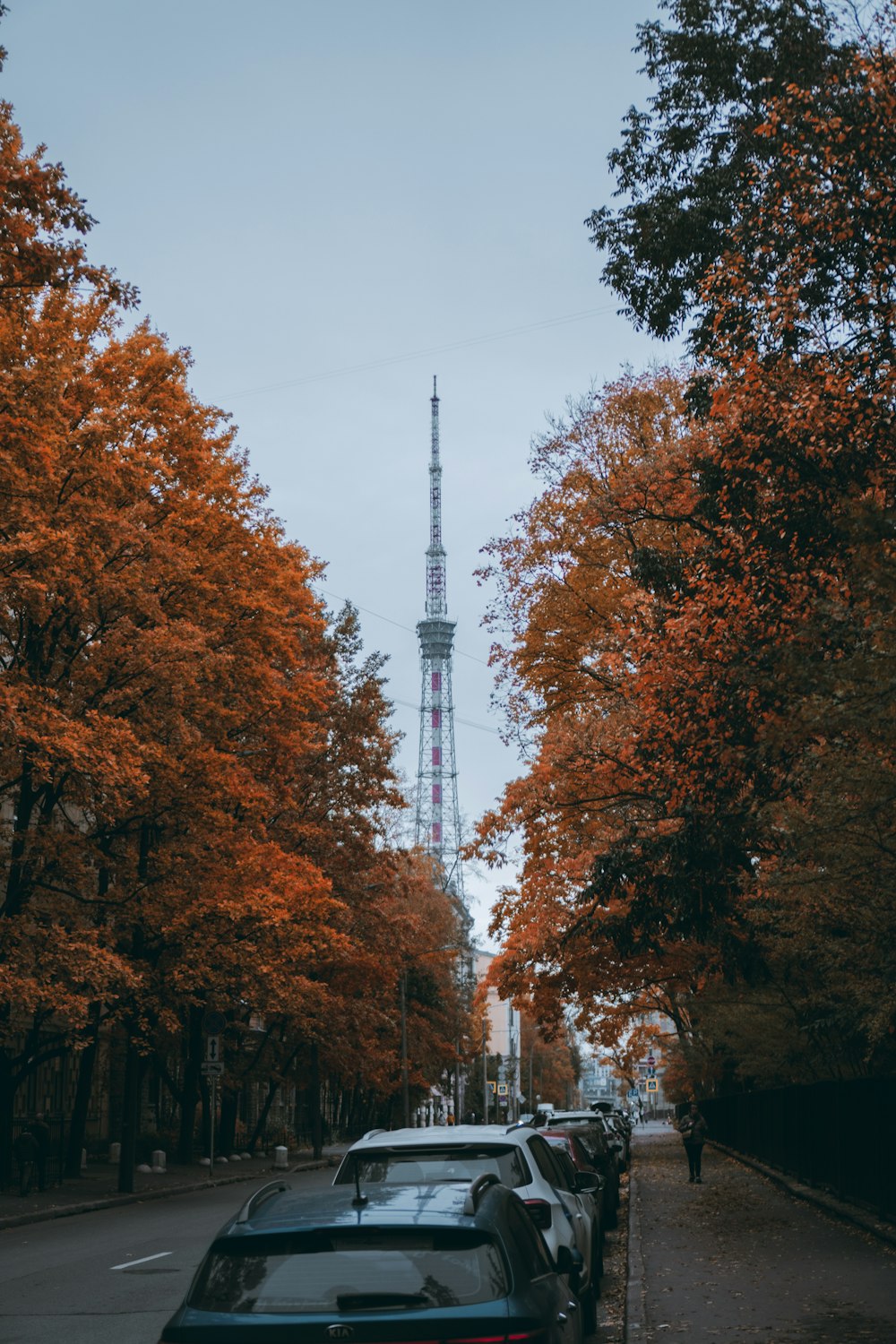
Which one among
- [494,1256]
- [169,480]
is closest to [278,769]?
[169,480]

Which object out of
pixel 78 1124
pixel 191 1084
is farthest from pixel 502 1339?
pixel 191 1084

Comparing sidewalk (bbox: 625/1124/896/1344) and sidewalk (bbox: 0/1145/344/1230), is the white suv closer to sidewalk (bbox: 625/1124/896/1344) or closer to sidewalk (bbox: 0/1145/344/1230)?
sidewalk (bbox: 625/1124/896/1344)

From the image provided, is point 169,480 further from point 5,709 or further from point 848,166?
point 848,166

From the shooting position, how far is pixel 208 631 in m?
27.8

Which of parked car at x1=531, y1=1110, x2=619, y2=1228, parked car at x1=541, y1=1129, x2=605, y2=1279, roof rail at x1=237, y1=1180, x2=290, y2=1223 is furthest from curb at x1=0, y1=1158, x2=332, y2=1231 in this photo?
roof rail at x1=237, y1=1180, x2=290, y2=1223

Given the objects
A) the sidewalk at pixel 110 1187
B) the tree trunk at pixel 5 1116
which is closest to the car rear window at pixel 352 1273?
the sidewalk at pixel 110 1187

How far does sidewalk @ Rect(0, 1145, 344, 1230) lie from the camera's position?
2323cm

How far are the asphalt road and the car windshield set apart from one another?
387mm

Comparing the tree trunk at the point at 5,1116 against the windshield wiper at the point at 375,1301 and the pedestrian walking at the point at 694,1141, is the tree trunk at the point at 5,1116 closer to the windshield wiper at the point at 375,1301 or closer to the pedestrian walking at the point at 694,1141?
the pedestrian walking at the point at 694,1141

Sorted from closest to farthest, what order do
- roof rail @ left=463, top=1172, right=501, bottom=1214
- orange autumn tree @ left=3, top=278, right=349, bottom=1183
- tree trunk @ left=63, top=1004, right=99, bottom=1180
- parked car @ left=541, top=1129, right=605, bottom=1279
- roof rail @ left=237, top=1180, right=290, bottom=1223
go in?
roof rail @ left=463, top=1172, right=501, bottom=1214 < roof rail @ left=237, top=1180, right=290, bottom=1223 < parked car @ left=541, top=1129, right=605, bottom=1279 < orange autumn tree @ left=3, top=278, right=349, bottom=1183 < tree trunk @ left=63, top=1004, right=99, bottom=1180

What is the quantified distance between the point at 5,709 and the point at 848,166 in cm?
1229

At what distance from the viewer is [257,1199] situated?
5492 mm

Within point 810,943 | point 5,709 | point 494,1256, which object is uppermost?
point 5,709

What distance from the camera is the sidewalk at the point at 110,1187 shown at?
2323 centimetres
